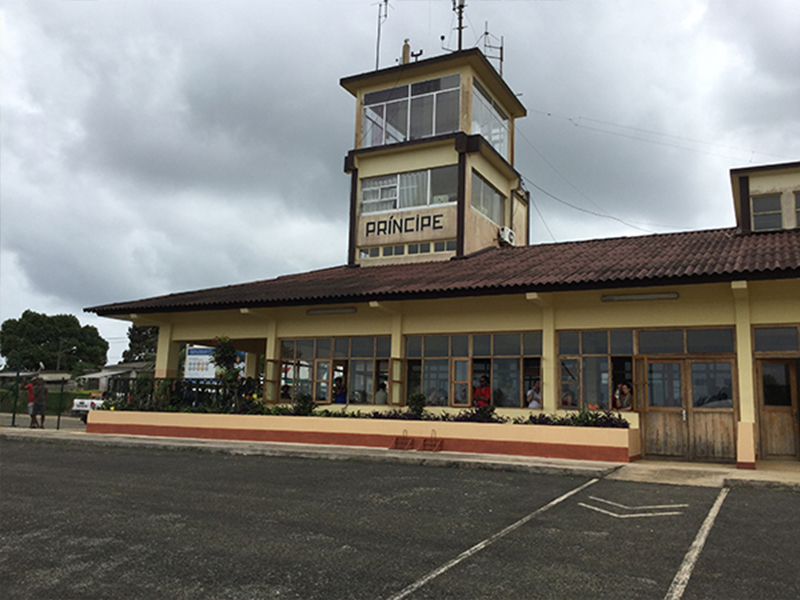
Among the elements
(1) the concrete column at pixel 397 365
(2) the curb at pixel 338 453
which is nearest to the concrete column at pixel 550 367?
(2) the curb at pixel 338 453

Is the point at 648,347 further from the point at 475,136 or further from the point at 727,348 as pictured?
the point at 475,136

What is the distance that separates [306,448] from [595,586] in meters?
10.6

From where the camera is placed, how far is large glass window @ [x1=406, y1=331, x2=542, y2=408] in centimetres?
1595

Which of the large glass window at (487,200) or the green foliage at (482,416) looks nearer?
the green foliage at (482,416)

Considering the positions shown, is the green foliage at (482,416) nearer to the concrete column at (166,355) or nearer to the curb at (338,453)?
the curb at (338,453)

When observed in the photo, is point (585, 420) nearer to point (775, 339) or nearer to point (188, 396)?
point (775, 339)

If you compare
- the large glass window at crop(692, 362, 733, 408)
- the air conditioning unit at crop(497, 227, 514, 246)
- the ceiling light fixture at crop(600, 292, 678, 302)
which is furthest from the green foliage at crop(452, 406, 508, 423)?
the air conditioning unit at crop(497, 227, 514, 246)

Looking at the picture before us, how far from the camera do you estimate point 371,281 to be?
19.2 meters

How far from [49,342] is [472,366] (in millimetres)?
69569

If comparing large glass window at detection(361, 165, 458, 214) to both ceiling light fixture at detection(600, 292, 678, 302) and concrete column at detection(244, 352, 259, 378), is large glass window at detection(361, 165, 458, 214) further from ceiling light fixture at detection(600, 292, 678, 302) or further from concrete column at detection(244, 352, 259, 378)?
ceiling light fixture at detection(600, 292, 678, 302)

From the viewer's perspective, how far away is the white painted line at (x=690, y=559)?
5086 millimetres

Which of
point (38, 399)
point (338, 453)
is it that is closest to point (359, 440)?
point (338, 453)

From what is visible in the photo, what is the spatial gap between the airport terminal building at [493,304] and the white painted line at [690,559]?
5.20m

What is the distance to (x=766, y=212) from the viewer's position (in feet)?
54.6
